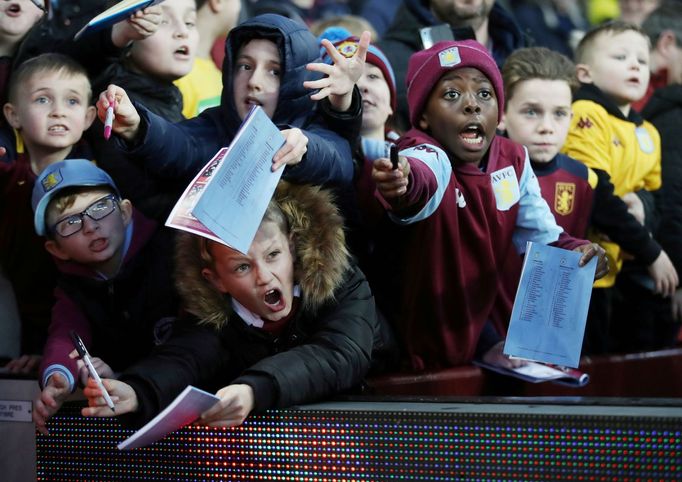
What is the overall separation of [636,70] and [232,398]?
8.48 feet

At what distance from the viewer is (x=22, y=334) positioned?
3.64 meters

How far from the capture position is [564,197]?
12.7 feet

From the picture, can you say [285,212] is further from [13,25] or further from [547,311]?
[13,25]

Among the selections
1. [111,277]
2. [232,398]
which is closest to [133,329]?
[111,277]

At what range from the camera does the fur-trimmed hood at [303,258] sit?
9.62 feet

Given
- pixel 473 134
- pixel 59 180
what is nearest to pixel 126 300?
pixel 59 180

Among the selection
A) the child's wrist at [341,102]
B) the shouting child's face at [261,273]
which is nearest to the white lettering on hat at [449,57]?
the child's wrist at [341,102]

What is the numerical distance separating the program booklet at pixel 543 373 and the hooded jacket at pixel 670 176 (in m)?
1.14

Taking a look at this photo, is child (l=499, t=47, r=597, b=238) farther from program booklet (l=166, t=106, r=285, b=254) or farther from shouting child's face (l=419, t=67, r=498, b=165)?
program booklet (l=166, t=106, r=285, b=254)

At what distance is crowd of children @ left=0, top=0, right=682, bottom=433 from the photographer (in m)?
2.91

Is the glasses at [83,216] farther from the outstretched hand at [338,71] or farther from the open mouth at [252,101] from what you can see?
the outstretched hand at [338,71]

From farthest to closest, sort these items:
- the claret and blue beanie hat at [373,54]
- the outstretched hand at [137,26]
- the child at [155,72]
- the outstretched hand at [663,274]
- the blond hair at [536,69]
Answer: the outstretched hand at [663,274] < the blond hair at [536,69] < the claret and blue beanie hat at [373,54] < the child at [155,72] < the outstretched hand at [137,26]

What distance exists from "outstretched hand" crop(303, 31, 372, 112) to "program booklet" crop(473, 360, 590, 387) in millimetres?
1001

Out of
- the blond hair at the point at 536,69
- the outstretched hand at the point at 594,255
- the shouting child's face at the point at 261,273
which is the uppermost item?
the blond hair at the point at 536,69
